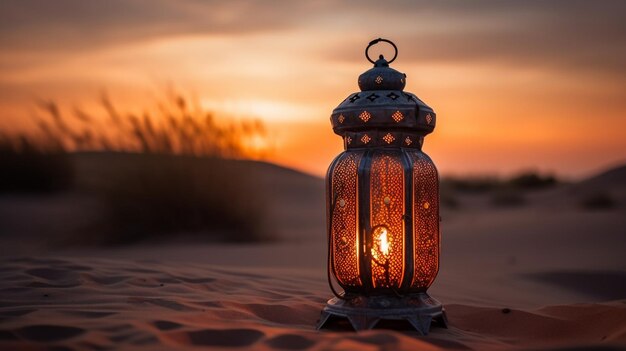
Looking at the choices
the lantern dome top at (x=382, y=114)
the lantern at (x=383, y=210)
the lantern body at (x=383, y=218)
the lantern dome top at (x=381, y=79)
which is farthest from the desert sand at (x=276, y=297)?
the lantern dome top at (x=381, y=79)

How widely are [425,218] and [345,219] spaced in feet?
1.47

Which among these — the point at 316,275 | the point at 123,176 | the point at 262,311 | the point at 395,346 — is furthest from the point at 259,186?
the point at 395,346

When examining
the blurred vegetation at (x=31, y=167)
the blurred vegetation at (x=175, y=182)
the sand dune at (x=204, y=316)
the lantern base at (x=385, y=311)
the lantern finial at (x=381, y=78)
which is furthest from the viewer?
the blurred vegetation at (x=31, y=167)

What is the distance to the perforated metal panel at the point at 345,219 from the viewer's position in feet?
12.8

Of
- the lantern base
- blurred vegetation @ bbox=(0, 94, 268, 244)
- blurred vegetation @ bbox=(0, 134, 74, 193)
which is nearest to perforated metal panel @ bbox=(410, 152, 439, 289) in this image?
the lantern base

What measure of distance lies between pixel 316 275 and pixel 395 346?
3444mm

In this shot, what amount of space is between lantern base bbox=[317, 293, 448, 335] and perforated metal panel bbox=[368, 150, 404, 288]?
0.14 meters

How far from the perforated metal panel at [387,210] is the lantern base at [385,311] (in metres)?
0.14

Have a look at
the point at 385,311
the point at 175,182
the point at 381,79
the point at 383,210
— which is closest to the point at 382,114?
the point at 381,79

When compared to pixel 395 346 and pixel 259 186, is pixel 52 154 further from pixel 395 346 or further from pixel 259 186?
pixel 395 346

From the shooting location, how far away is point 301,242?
1059 cm

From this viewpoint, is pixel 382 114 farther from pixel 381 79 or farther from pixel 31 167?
pixel 31 167

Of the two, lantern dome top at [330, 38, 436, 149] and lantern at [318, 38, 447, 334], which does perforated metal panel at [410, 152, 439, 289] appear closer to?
lantern at [318, 38, 447, 334]

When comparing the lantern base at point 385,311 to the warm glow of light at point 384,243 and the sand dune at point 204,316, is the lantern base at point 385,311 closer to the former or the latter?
the sand dune at point 204,316
